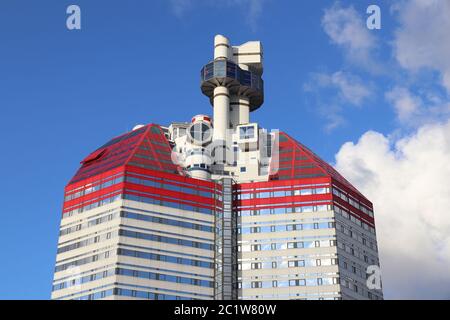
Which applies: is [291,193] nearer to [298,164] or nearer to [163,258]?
[298,164]

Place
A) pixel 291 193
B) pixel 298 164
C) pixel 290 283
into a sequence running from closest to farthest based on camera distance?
1. pixel 290 283
2. pixel 291 193
3. pixel 298 164

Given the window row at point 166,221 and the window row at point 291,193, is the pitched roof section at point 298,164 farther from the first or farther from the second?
the window row at point 166,221

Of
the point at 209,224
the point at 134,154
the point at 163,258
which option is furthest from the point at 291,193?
the point at 134,154

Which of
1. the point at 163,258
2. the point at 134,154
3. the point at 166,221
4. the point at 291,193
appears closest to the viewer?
the point at 163,258

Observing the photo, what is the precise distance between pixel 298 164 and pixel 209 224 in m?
32.5

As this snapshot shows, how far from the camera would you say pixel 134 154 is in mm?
178375

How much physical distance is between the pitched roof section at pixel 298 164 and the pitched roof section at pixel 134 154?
3100 cm

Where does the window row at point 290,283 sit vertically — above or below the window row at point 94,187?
below

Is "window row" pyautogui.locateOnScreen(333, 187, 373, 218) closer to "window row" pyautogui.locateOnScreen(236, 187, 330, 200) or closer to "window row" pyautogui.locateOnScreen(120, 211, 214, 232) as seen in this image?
"window row" pyautogui.locateOnScreen(236, 187, 330, 200)

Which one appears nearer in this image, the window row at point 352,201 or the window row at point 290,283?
the window row at point 290,283

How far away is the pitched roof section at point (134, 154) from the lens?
178 m

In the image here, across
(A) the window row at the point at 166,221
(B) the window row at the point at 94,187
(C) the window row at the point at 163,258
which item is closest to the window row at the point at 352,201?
(A) the window row at the point at 166,221
